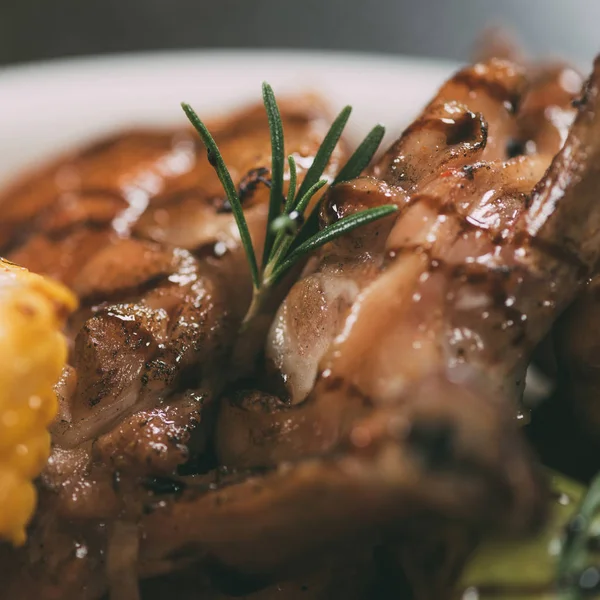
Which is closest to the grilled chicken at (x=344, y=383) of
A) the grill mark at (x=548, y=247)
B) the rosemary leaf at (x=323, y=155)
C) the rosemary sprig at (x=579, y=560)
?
the grill mark at (x=548, y=247)

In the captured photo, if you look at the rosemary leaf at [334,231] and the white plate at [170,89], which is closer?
the rosemary leaf at [334,231]

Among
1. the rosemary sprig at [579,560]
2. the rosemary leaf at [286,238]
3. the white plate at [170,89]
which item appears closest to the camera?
the rosemary sprig at [579,560]

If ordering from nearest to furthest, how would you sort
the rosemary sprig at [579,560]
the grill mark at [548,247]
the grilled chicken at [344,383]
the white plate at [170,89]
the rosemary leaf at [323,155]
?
1. the grilled chicken at [344,383]
2. the rosemary sprig at [579,560]
3. the grill mark at [548,247]
4. the rosemary leaf at [323,155]
5. the white plate at [170,89]

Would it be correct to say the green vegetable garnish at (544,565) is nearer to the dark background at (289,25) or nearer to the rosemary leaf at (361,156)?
the rosemary leaf at (361,156)

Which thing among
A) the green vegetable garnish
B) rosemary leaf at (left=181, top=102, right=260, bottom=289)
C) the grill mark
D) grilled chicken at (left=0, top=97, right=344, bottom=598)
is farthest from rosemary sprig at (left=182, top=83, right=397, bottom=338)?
the green vegetable garnish

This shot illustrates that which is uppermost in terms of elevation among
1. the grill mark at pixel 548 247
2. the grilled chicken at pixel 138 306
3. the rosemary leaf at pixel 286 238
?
the grill mark at pixel 548 247

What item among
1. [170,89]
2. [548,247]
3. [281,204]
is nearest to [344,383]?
[548,247]
